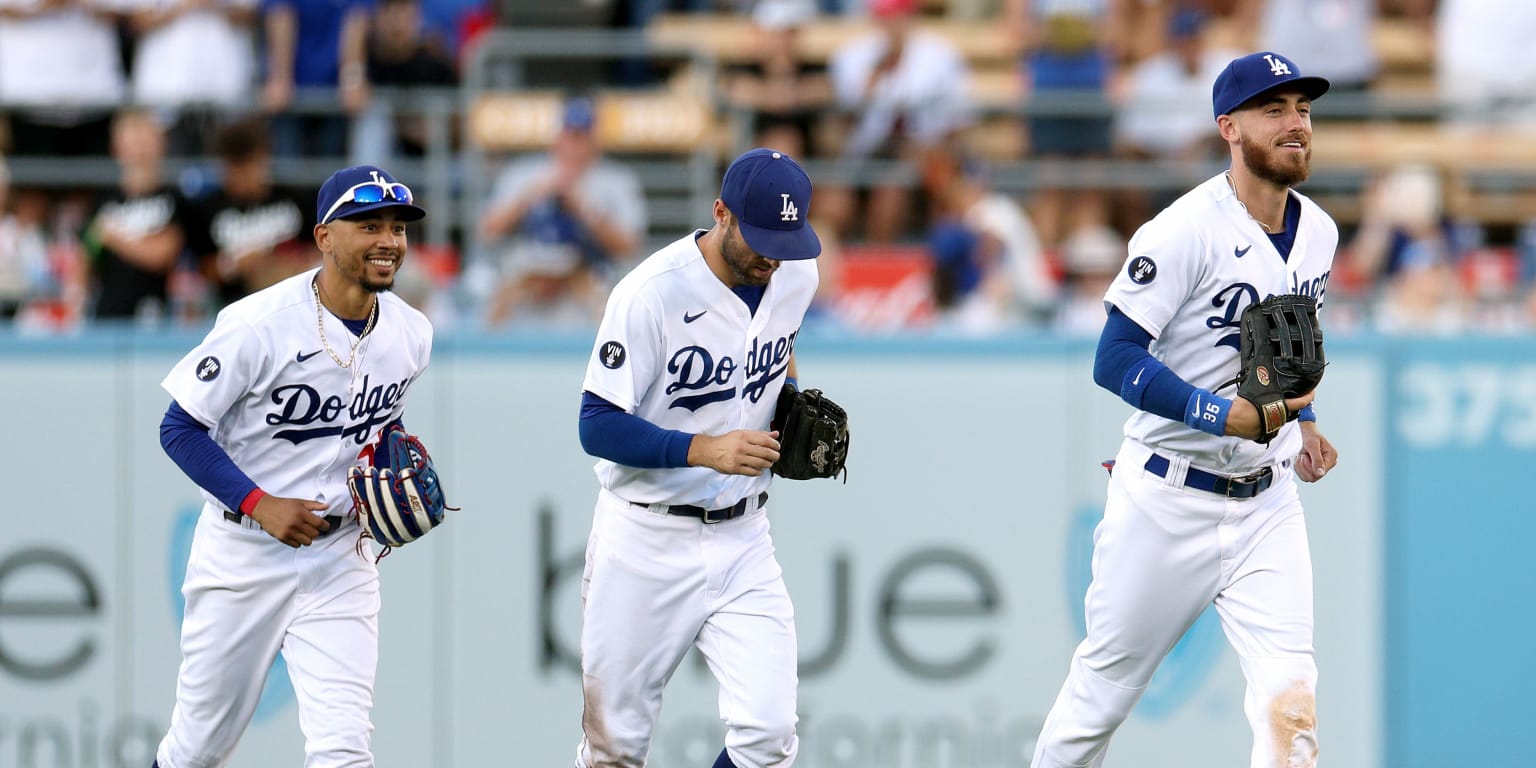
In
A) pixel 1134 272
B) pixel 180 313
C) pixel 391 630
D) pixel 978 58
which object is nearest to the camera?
pixel 1134 272

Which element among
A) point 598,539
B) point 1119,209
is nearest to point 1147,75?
point 1119,209

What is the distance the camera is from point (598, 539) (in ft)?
20.6

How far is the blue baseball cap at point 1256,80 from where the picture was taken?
18.9 ft

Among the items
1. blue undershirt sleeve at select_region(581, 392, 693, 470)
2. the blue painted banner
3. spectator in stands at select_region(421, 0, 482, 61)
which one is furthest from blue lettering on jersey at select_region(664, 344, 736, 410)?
spectator in stands at select_region(421, 0, 482, 61)

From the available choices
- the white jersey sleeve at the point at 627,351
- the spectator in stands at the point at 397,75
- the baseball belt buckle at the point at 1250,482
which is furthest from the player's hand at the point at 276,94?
the baseball belt buckle at the point at 1250,482

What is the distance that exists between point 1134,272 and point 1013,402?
119 inches

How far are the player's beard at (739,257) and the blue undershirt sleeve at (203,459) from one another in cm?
169

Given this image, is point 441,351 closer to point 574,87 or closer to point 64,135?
point 574,87

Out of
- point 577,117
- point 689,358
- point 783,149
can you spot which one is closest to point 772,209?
point 689,358

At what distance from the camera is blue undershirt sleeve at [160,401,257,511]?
236 inches

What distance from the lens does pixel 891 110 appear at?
11.3 m

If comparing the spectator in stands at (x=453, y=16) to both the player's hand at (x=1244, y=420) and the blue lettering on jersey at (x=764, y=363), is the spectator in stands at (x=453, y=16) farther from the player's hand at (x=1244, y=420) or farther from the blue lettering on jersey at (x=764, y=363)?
the player's hand at (x=1244, y=420)

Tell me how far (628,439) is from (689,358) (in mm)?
381

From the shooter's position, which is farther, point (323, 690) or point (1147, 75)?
point (1147, 75)
